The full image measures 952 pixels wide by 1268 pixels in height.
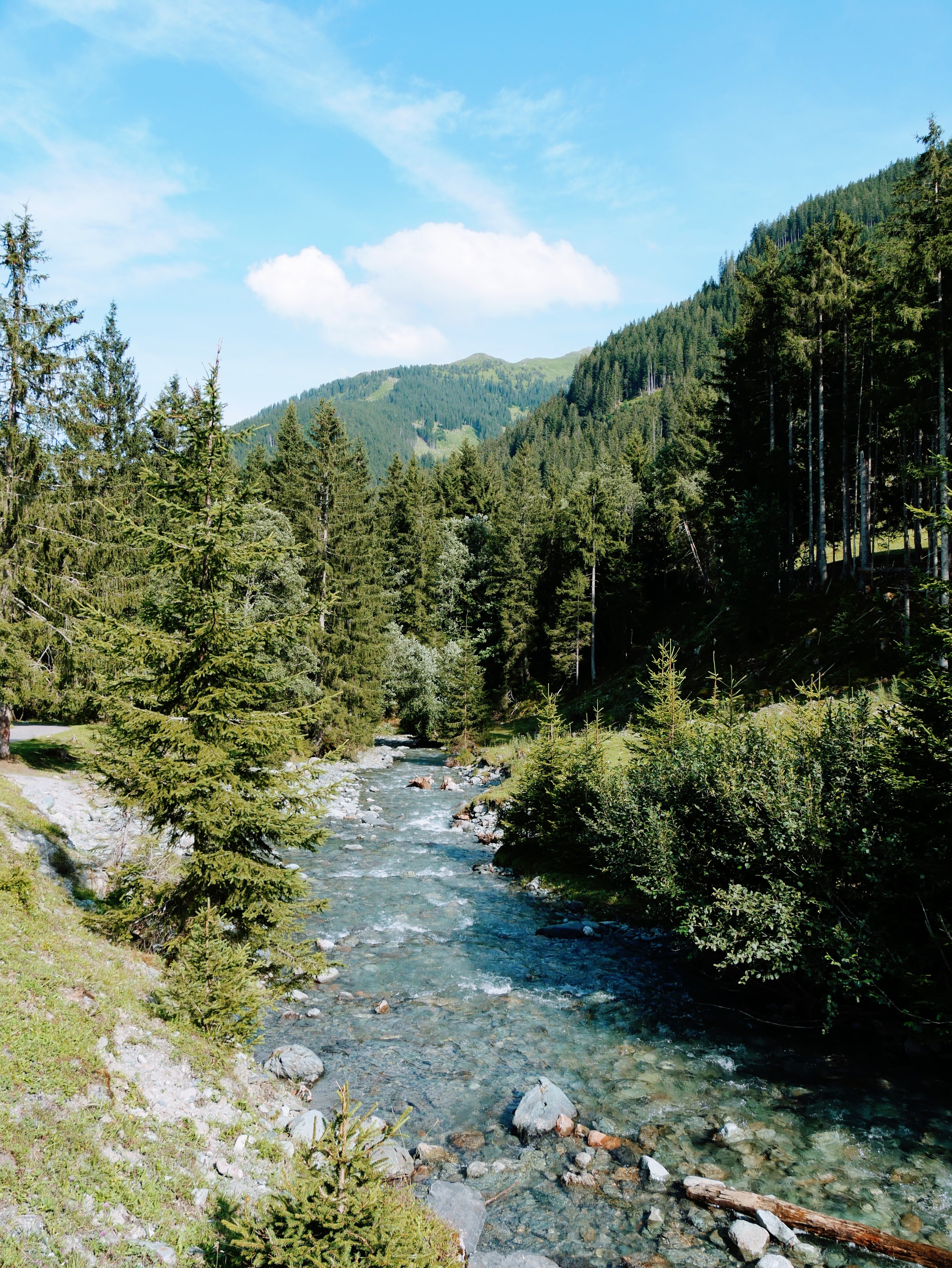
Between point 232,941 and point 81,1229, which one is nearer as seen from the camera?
point 81,1229

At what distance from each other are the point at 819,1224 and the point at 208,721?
1065 cm

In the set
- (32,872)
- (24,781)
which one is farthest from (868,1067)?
(24,781)

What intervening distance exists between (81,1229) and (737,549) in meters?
36.5

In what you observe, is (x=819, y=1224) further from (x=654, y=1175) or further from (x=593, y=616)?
(x=593, y=616)

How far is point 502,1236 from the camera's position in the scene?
26.2 feet

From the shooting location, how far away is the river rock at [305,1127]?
845 centimetres

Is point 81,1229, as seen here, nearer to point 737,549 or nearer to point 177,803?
point 177,803

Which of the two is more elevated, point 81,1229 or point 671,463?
point 671,463

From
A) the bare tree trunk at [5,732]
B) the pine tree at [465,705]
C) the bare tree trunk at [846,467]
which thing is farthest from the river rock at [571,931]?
the pine tree at [465,705]

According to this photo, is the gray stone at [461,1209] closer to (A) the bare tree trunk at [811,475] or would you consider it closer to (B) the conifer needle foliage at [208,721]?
(B) the conifer needle foliage at [208,721]

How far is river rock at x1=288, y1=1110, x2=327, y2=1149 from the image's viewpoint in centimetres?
845

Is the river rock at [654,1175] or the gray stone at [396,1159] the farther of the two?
the river rock at [654,1175]

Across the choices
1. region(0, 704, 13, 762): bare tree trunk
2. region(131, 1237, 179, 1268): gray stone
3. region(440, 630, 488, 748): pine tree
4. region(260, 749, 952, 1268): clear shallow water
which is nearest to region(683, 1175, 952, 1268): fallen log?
region(260, 749, 952, 1268): clear shallow water

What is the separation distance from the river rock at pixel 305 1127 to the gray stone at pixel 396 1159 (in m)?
0.81
